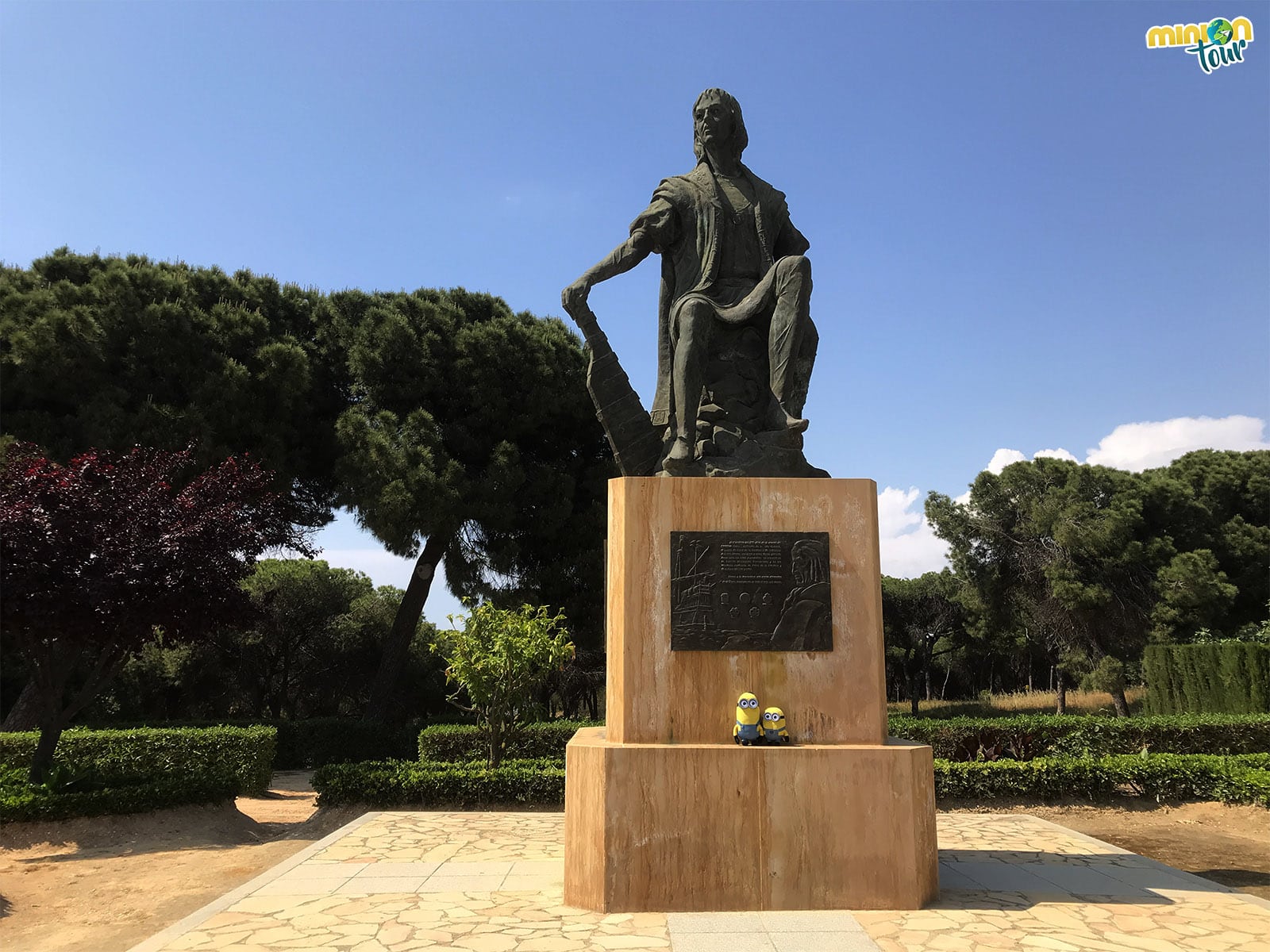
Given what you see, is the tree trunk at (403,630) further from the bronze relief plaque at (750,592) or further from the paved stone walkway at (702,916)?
the bronze relief plaque at (750,592)

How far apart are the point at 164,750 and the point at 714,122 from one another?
37.1ft

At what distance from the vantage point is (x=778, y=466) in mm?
5512

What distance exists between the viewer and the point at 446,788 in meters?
9.60

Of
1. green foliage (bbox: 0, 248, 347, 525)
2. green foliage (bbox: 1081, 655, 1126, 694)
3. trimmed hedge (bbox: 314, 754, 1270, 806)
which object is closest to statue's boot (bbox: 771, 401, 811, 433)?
trimmed hedge (bbox: 314, 754, 1270, 806)

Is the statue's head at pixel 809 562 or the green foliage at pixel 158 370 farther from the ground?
the green foliage at pixel 158 370

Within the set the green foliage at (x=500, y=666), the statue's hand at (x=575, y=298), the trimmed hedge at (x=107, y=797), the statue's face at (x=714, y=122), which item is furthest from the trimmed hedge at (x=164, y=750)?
the statue's face at (x=714, y=122)

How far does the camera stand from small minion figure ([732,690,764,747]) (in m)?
4.71

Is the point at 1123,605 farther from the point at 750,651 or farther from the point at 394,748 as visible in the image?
the point at 750,651

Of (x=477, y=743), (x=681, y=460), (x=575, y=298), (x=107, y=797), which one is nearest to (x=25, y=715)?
(x=107, y=797)

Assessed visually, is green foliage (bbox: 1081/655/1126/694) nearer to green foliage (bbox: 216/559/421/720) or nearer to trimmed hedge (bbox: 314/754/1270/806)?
trimmed hedge (bbox: 314/754/1270/806)

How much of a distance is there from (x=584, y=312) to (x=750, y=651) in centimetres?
263

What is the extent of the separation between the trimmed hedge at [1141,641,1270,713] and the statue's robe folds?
1290 centimetres

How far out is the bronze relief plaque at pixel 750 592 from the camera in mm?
4930

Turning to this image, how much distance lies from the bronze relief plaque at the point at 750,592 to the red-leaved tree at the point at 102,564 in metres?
7.65
